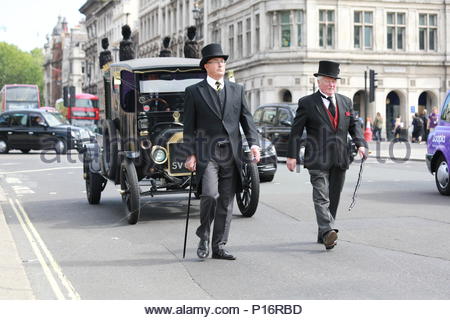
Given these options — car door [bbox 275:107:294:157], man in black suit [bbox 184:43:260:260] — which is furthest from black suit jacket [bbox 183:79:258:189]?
car door [bbox 275:107:294:157]

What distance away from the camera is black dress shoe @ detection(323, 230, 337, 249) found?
8.46 m

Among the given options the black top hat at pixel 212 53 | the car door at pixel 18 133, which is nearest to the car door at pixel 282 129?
the car door at pixel 18 133

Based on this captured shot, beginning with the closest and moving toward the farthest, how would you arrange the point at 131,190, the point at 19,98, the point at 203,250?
the point at 203,250 → the point at 131,190 → the point at 19,98

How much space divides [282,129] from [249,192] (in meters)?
14.0

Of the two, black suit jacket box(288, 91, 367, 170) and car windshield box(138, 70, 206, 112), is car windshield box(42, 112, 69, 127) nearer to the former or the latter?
car windshield box(138, 70, 206, 112)

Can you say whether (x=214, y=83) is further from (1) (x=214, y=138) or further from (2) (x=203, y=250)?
(2) (x=203, y=250)

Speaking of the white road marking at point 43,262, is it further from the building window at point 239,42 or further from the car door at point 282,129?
the building window at point 239,42

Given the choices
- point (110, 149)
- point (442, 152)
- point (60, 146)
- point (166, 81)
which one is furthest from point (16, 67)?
point (166, 81)

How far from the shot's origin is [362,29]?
55656mm

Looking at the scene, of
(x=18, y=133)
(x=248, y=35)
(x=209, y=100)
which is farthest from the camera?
(x=248, y=35)

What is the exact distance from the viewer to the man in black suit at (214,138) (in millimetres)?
7977
